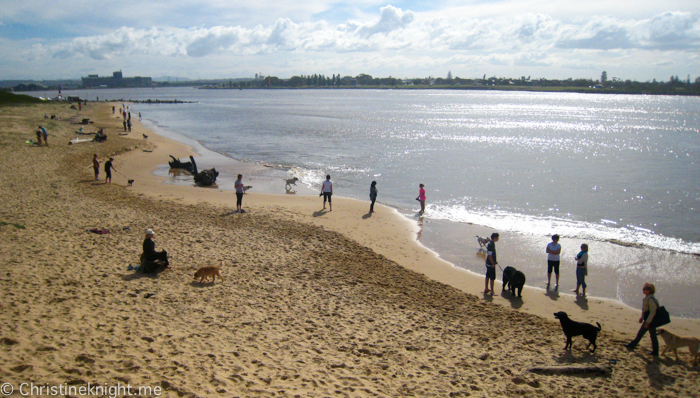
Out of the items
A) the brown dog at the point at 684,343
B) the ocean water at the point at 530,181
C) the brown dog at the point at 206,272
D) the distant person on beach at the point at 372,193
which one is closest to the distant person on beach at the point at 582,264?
the ocean water at the point at 530,181

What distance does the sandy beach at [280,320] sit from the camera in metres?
6.05

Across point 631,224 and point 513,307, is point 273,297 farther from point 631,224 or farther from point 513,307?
point 631,224

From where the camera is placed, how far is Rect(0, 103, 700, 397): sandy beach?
605 cm

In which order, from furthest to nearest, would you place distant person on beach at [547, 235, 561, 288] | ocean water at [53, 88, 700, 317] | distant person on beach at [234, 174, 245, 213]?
distant person on beach at [234, 174, 245, 213] < ocean water at [53, 88, 700, 317] < distant person on beach at [547, 235, 561, 288]

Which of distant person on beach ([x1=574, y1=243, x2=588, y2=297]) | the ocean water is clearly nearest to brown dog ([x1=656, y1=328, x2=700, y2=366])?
distant person on beach ([x1=574, y1=243, x2=588, y2=297])

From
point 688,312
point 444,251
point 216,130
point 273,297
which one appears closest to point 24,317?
point 273,297

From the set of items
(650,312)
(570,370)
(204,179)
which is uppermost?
(204,179)

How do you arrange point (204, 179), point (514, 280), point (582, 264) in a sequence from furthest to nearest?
point (204, 179) < point (582, 264) < point (514, 280)

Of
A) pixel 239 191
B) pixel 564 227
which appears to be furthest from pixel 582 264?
pixel 239 191

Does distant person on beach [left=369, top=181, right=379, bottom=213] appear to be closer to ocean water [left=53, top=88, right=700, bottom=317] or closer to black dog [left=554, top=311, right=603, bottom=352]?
ocean water [left=53, top=88, right=700, bottom=317]

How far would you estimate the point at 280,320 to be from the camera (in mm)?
8008

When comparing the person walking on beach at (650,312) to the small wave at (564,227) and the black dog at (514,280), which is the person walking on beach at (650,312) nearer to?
the black dog at (514,280)

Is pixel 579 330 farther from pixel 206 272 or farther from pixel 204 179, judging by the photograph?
pixel 204 179

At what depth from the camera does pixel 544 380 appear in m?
6.57
